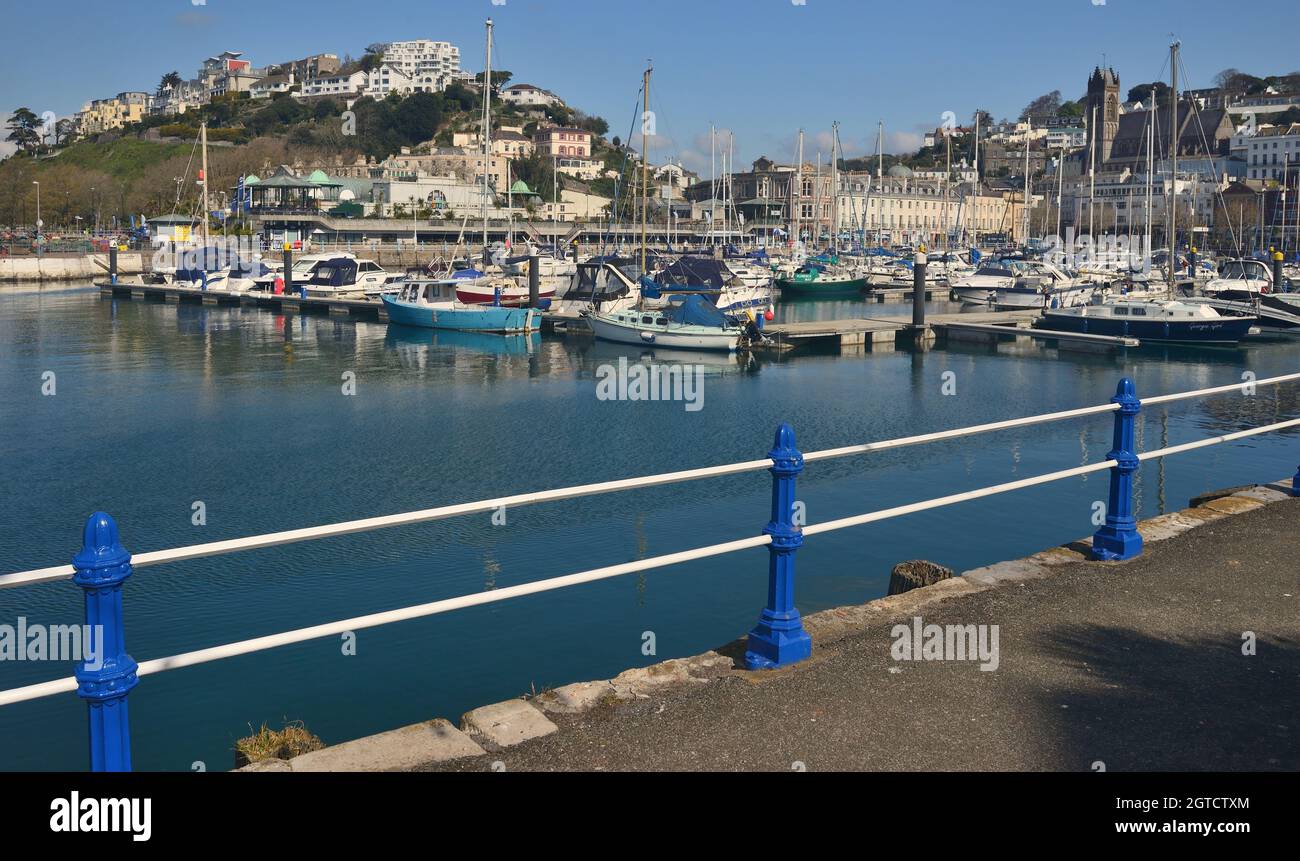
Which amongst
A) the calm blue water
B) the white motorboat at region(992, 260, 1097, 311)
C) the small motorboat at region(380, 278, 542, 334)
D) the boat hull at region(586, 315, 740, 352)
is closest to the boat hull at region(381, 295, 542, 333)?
the small motorboat at region(380, 278, 542, 334)

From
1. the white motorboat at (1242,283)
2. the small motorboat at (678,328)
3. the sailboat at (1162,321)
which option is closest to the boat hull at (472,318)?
the small motorboat at (678,328)

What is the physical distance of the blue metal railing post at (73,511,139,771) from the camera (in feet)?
15.1

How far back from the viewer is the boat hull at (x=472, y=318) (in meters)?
49.6

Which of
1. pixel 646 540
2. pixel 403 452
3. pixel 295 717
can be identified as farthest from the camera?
pixel 403 452

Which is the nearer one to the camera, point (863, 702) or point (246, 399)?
point (863, 702)

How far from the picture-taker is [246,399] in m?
32.3

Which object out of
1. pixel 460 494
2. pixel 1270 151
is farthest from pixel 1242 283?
pixel 1270 151

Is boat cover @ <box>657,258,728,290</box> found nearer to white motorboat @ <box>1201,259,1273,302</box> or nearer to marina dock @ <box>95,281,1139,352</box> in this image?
marina dock @ <box>95,281,1139,352</box>

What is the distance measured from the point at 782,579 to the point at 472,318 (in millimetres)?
45024

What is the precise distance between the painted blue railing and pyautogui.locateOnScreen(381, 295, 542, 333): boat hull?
41.6 m

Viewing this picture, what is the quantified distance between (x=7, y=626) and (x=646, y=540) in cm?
864

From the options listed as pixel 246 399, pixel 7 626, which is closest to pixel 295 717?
pixel 7 626

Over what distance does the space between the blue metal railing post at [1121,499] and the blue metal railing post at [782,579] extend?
3365mm
